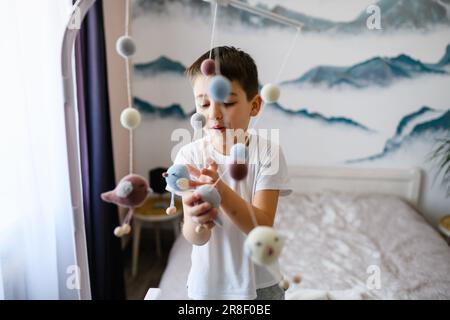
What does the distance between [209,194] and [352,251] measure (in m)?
1.54

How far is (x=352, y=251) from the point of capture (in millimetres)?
1834

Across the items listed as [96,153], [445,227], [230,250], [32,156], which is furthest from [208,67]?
[445,227]

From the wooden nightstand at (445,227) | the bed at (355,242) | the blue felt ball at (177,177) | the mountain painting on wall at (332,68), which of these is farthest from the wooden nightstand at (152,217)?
the blue felt ball at (177,177)

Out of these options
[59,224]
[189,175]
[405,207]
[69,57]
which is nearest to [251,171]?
[189,175]

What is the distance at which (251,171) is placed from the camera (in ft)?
2.40

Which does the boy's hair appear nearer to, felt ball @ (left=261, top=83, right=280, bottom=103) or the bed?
felt ball @ (left=261, top=83, right=280, bottom=103)

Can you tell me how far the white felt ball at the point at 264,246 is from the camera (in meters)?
0.44

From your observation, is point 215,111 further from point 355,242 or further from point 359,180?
point 359,180

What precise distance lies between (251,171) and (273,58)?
6.07 feet

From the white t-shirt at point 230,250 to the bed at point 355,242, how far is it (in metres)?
0.63

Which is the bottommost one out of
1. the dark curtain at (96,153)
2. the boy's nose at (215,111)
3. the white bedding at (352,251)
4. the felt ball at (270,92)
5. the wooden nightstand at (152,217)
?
the wooden nightstand at (152,217)

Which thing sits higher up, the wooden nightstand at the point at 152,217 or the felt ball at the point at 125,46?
the felt ball at the point at 125,46

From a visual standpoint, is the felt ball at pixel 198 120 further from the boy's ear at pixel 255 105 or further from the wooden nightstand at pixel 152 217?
the wooden nightstand at pixel 152 217
